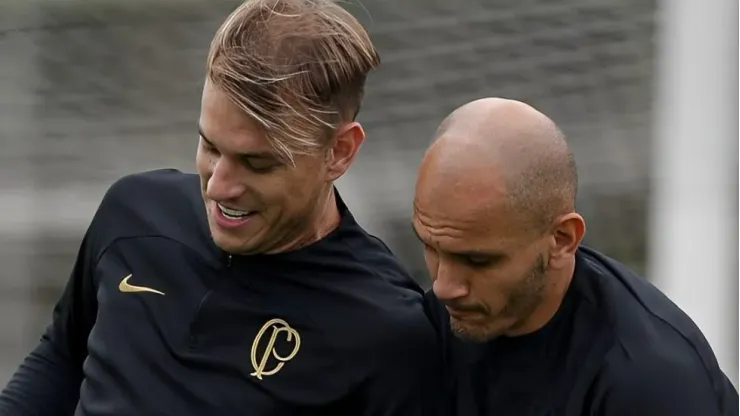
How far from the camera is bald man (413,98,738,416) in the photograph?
1.46m

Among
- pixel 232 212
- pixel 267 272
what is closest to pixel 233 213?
pixel 232 212

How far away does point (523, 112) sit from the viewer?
1.53 metres

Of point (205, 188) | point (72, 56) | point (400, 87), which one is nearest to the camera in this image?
point (205, 188)

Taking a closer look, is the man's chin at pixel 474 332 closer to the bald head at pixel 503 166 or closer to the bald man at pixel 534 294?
the bald man at pixel 534 294

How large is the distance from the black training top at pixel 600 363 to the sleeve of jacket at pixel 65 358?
0.54 meters

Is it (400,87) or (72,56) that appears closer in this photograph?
(400,87)

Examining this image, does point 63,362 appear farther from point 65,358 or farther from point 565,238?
point 565,238

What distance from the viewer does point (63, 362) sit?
1.86 metres

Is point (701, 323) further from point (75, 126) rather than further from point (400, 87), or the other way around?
point (75, 126)

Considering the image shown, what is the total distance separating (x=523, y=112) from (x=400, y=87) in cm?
130

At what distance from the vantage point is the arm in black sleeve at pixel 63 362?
1836 millimetres

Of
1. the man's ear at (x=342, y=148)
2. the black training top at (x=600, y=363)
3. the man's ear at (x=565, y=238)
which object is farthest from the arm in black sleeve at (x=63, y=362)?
the man's ear at (x=565, y=238)

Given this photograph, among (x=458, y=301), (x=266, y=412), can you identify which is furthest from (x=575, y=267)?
(x=266, y=412)

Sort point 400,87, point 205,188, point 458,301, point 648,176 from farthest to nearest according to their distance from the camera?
point 400,87
point 648,176
point 205,188
point 458,301
